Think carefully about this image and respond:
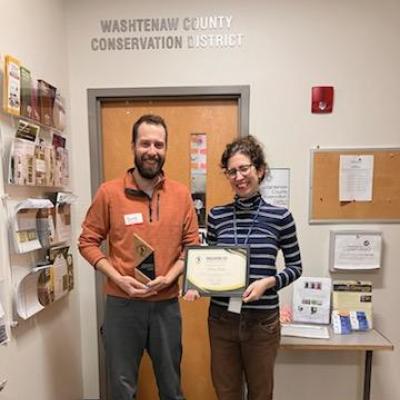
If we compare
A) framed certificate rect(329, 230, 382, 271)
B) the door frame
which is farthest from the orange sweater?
framed certificate rect(329, 230, 382, 271)

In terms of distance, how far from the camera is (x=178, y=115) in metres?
1.98

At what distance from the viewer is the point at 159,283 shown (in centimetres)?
134

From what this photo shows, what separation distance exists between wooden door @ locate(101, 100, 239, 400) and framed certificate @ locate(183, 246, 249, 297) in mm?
750

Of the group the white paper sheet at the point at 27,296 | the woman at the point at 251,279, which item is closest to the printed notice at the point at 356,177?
the woman at the point at 251,279

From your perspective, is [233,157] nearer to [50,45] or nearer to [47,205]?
[47,205]

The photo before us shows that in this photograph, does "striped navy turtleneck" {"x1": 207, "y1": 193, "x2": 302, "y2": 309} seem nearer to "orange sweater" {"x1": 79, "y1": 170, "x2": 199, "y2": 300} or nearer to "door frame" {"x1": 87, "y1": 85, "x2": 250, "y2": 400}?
"orange sweater" {"x1": 79, "y1": 170, "x2": 199, "y2": 300}

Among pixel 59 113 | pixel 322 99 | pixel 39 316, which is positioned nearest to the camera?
pixel 39 316

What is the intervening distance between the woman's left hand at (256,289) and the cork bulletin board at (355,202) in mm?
808

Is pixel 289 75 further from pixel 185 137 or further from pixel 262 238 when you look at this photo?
pixel 262 238

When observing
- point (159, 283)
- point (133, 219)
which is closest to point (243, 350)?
point (159, 283)

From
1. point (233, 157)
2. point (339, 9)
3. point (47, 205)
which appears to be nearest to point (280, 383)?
point (233, 157)

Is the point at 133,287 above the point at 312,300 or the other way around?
above

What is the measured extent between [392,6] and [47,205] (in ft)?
6.85

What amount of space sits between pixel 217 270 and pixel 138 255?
0.33 m
